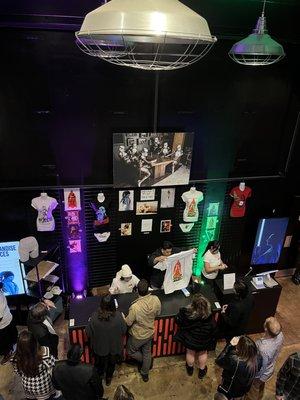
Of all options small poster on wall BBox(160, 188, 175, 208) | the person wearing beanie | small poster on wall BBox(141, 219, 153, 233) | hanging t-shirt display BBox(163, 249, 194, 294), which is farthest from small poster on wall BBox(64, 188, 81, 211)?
the person wearing beanie

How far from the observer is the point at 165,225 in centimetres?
662

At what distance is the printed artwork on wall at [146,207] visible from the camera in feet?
20.7

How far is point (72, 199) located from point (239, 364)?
11.7 ft

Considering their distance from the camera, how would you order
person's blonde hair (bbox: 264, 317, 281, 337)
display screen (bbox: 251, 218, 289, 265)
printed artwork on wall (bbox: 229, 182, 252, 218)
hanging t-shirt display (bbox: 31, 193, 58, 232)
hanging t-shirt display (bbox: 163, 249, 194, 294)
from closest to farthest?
person's blonde hair (bbox: 264, 317, 281, 337), hanging t-shirt display (bbox: 163, 249, 194, 294), hanging t-shirt display (bbox: 31, 193, 58, 232), printed artwork on wall (bbox: 229, 182, 252, 218), display screen (bbox: 251, 218, 289, 265)

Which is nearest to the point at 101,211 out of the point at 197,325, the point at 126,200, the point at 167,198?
the point at 126,200

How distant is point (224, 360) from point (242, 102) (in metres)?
4.08

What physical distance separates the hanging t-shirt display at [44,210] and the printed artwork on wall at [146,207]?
1.44 m

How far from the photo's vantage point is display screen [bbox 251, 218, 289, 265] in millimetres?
6875

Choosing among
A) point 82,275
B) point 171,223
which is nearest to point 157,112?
point 171,223

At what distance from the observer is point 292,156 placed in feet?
21.9

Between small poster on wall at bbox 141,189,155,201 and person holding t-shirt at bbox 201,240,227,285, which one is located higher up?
small poster on wall at bbox 141,189,155,201

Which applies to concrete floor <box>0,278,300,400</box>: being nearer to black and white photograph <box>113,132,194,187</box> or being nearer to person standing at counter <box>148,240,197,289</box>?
person standing at counter <box>148,240,197,289</box>

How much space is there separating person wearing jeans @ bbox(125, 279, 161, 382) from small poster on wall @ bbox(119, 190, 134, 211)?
1.80m

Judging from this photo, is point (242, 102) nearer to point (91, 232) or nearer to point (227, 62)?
point (227, 62)
